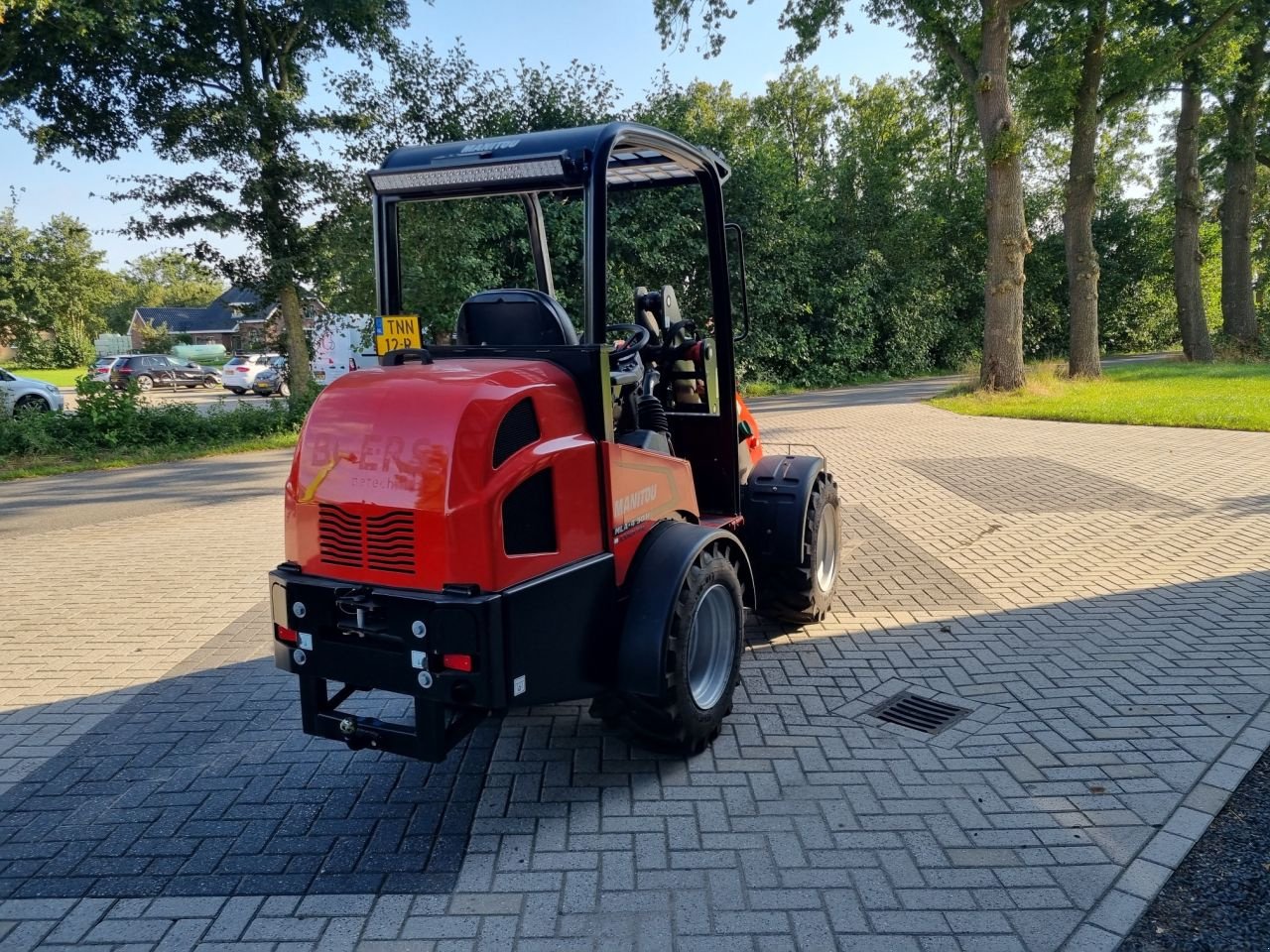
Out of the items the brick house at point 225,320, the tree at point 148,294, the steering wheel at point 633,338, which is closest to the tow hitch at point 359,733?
the steering wheel at point 633,338

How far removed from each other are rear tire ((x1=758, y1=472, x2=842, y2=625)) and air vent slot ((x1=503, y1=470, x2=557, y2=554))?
7.22 feet

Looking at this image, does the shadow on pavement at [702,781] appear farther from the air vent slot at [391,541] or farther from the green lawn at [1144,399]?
the green lawn at [1144,399]

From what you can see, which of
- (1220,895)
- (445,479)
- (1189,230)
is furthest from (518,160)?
(1189,230)

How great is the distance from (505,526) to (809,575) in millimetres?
2573

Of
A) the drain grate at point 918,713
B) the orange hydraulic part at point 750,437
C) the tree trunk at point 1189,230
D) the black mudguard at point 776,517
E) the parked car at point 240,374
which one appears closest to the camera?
the drain grate at point 918,713

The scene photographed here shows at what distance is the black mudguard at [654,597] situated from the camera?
11.2 feet

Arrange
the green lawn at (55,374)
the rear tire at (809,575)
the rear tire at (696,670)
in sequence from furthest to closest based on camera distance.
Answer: the green lawn at (55,374) → the rear tire at (809,575) → the rear tire at (696,670)

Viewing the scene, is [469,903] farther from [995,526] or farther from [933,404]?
[933,404]

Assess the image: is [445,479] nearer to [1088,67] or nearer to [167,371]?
[1088,67]

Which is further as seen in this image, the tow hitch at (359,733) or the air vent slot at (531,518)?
the tow hitch at (359,733)

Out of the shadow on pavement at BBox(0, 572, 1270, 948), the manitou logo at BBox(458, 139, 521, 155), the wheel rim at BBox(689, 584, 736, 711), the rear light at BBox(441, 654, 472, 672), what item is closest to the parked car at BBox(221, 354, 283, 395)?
the shadow on pavement at BBox(0, 572, 1270, 948)

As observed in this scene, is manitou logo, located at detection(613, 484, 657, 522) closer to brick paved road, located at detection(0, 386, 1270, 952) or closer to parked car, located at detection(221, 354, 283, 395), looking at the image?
brick paved road, located at detection(0, 386, 1270, 952)

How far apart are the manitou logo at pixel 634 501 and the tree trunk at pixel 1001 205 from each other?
15.0m

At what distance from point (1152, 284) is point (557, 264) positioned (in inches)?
1163
